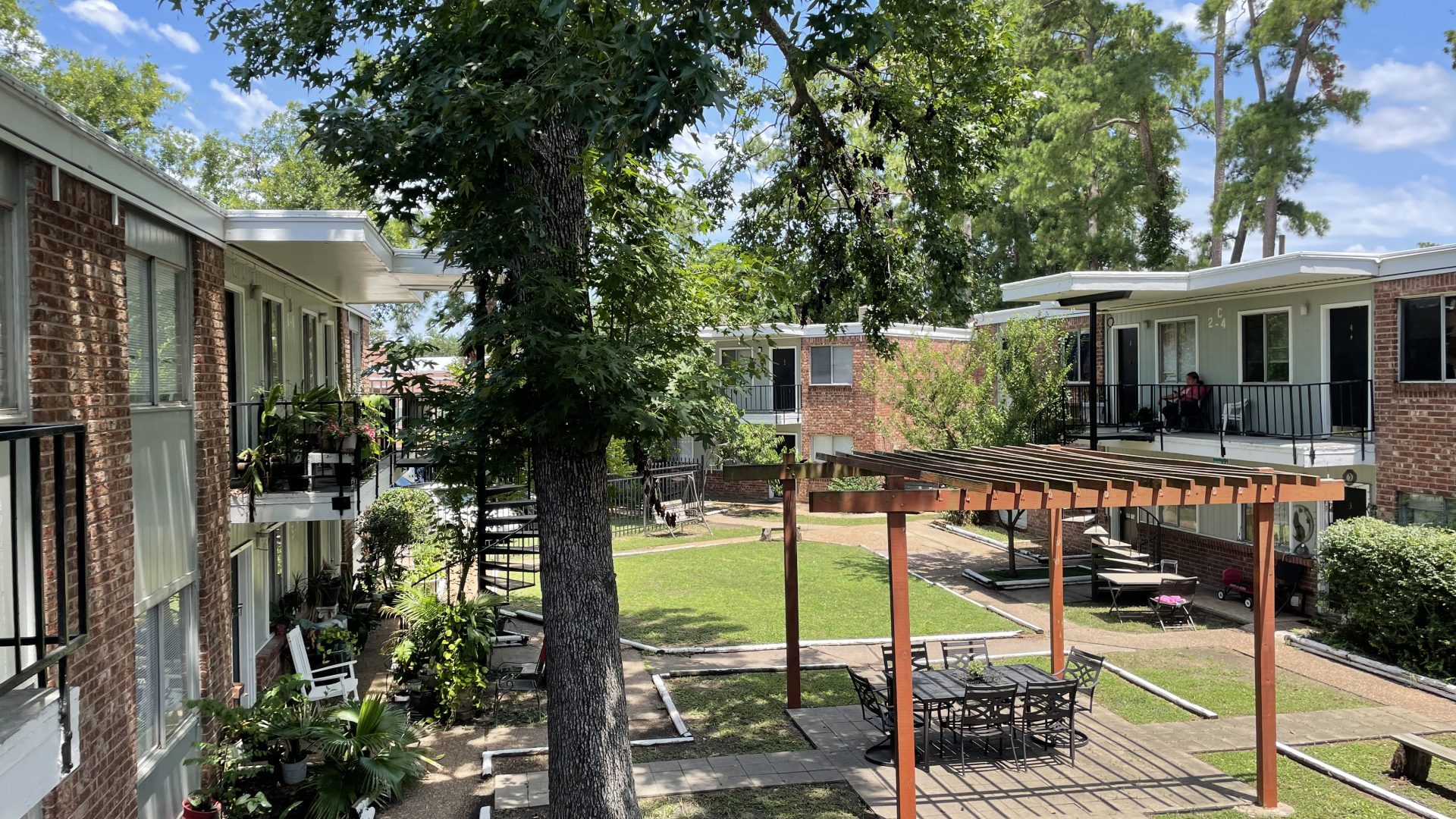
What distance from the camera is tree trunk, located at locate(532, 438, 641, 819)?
805cm

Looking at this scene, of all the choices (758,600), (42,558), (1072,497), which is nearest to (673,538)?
(758,600)

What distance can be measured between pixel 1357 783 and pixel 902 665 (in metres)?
4.95

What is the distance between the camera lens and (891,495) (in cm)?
798

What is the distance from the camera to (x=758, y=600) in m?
17.7

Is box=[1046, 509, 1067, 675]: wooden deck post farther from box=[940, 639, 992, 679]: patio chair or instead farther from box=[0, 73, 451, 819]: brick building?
box=[0, 73, 451, 819]: brick building

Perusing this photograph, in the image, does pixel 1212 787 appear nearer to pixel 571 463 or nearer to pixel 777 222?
pixel 571 463

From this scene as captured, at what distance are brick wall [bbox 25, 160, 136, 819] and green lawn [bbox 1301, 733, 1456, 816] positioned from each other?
1095cm

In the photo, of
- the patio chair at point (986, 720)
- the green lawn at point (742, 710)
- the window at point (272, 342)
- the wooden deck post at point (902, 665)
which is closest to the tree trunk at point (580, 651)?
the green lawn at point (742, 710)

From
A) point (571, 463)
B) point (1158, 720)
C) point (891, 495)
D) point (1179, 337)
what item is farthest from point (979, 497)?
point (1179, 337)

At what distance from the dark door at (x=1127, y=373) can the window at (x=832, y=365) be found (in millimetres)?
10036

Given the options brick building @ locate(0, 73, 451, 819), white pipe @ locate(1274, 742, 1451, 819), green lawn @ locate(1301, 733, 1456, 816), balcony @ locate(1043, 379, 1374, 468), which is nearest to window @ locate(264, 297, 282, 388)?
brick building @ locate(0, 73, 451, 819)

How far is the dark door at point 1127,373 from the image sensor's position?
2062cm

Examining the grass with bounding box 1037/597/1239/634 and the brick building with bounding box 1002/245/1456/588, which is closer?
the brick building with bounding box 1002/245/1456/588

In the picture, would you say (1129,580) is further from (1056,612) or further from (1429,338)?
(1429,338)
